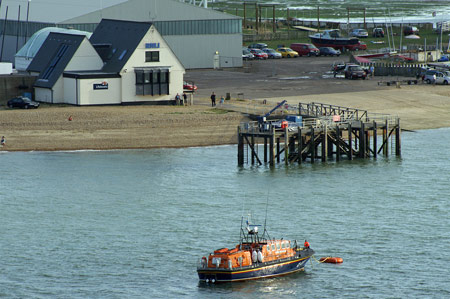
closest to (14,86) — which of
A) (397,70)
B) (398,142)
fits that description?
(398,142)

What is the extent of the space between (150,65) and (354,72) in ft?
103

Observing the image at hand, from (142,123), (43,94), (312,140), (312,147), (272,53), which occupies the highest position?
(272,53)

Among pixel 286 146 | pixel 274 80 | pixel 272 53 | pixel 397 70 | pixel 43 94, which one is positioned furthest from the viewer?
pixel 272 53

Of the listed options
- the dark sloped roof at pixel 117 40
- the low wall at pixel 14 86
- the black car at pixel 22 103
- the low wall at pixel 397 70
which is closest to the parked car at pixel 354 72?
the low wall at pixel 397 70

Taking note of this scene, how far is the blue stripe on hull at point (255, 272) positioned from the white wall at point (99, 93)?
46.3m

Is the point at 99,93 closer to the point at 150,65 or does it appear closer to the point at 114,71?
the point at 114,71

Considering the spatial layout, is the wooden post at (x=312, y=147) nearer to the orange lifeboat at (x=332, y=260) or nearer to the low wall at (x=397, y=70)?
the orange lifeboat at (x=332, y=260)

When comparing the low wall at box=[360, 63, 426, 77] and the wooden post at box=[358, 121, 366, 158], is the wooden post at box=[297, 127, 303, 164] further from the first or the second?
the low wall at box=[360, 63, 426, 77]

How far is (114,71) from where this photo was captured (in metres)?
95.8

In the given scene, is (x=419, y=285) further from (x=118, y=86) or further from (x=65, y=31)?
(x=65, y=31)

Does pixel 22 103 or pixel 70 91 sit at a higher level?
pixel 70 91

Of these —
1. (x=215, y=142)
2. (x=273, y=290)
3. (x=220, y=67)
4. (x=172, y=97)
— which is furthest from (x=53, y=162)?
(x=220, y=67)

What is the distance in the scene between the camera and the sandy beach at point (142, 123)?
276 feet

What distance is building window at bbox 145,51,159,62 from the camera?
96625 millimetres
